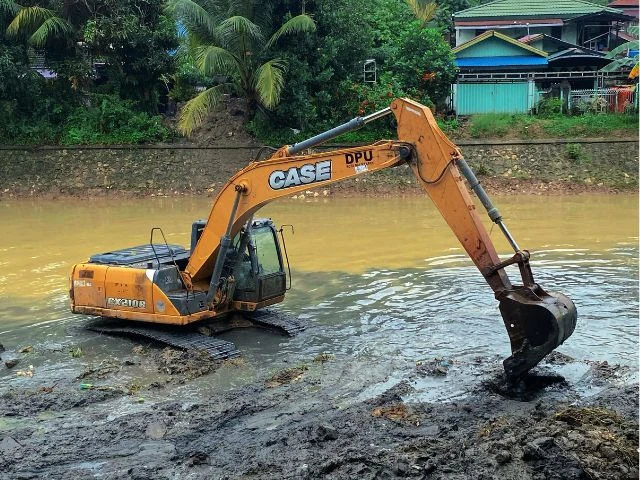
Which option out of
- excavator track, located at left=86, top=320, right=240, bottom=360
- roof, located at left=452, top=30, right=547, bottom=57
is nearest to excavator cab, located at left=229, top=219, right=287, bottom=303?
excavator track, located at left=86, top=320, right=240, bottom=360

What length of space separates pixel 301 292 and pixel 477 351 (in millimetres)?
4408

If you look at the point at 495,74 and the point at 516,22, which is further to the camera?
the point at 516,22

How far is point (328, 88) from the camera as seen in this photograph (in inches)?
1118

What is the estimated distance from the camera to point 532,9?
3619cm

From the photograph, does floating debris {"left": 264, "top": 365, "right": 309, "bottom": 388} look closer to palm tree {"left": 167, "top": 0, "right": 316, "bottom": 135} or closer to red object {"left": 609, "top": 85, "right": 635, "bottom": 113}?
palm tree {"left": 167, "top": 0, "right": 316, "bottom": 135}

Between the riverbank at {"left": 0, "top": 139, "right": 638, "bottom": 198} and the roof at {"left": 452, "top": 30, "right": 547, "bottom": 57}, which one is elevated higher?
the roof at {"left": 452, "top": 30, "right": 547, "bottom": 57}

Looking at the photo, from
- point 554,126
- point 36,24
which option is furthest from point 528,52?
point 36,24

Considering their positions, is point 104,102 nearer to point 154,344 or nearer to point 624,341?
point 154,344

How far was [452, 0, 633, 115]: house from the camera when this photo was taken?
2984 centimetres

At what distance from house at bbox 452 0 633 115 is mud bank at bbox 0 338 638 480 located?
2201cm

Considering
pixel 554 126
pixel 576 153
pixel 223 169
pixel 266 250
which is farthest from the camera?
pixel 223 169

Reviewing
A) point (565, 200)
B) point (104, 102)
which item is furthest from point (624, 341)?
point (104, 102)

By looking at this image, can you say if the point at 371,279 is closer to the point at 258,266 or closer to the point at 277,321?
the point at 277,321

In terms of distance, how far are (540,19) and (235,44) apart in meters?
16.9
